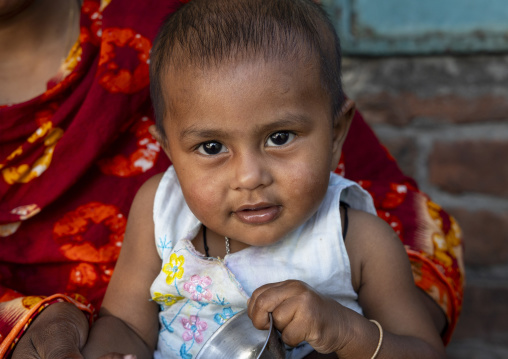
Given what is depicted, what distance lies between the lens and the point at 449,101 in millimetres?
2049

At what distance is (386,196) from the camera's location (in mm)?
1563

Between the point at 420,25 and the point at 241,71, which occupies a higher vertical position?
the point at 241,71

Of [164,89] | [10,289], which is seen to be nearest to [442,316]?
[164,89]

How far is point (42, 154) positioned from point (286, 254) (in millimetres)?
595

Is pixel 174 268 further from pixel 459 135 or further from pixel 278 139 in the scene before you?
→ pixel 459 135

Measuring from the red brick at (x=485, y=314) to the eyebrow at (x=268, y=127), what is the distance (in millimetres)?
1328

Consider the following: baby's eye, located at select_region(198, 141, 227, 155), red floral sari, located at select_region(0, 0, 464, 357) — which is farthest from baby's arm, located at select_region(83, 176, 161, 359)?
baby's eye, located at select_region(198, 141, 227, 155)

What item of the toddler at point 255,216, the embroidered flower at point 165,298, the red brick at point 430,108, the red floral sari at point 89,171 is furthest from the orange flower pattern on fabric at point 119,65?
the red brick at point 430,108

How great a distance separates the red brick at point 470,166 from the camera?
2.05 meters

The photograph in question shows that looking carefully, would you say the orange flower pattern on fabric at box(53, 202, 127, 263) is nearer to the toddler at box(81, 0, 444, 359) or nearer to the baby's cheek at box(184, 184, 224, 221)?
the toddler at box(81, 0, 444, 359)

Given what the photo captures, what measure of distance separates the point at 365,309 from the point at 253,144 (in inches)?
16.1

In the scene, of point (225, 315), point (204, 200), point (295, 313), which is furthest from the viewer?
point (225, 315)

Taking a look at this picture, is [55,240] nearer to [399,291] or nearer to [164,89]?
[164,89]

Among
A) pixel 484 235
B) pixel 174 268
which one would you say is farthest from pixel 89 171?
pixel 484 235
